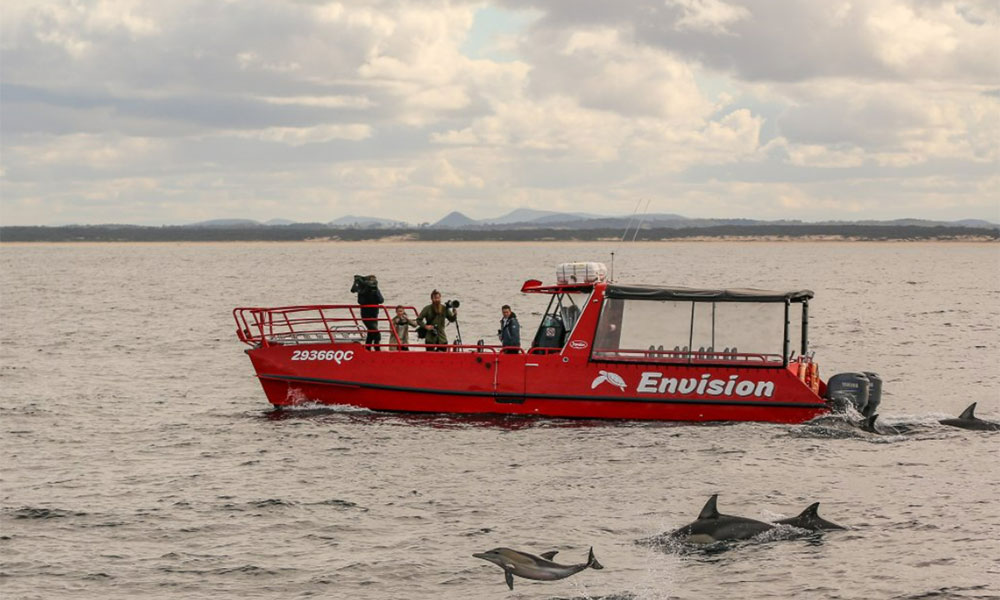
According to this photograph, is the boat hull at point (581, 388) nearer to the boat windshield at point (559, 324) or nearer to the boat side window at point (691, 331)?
the boat side window at point (691, 331)

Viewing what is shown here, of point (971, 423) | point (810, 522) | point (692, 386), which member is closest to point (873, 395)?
point (971, 423)

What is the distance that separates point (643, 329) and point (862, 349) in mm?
20499

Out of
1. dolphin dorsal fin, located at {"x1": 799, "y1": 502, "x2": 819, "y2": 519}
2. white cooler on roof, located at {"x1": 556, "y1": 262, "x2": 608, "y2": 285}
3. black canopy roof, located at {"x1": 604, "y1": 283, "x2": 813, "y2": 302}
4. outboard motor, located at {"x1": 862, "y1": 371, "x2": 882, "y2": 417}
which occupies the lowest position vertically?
dolphin dorsal fin, located at {"x1": 799, "y1": 502, "x2": 819, "y2": 519}

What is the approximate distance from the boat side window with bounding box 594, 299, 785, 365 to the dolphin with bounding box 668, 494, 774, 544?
263 inches

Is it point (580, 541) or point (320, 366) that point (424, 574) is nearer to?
point (580, 541)

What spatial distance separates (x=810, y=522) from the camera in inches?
595

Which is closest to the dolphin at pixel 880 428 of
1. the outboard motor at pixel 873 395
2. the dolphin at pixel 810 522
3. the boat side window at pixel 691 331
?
the outboard motor at pixel 873 395

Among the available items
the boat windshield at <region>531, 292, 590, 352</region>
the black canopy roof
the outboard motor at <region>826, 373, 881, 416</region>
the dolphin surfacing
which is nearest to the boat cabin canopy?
the black canopy roof

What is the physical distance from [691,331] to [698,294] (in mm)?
691

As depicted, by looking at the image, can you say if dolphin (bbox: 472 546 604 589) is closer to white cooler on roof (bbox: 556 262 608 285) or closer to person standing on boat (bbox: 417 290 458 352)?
white cooler on roof (bbox: 556 262 608 285)

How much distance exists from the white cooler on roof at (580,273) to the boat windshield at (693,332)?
79 centimetres

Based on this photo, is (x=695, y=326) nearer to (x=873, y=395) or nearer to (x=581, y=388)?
(x=581, y=388)

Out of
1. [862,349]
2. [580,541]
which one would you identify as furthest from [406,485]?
[862,349]

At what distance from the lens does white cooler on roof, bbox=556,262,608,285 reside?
22.1 metres
